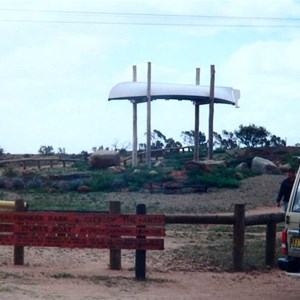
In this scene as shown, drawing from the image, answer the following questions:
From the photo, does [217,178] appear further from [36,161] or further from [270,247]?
[270,247]

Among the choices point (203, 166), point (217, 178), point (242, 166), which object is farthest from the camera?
point (242, 166)

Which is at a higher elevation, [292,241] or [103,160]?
[103,160]

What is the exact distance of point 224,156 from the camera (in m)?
52.5

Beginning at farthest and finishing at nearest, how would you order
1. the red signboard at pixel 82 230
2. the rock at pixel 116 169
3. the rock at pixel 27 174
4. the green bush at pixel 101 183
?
the rock at pixel 116 169
the rock at pixel 27 174
the green bush at pixel 101 183
the red signboard at pixel 82 230

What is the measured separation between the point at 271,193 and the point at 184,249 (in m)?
18.9

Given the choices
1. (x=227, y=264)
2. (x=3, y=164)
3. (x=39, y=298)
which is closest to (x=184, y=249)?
(x=227, y=264)

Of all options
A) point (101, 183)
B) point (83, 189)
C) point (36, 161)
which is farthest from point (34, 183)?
point (36, 161)

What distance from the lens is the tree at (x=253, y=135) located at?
6500 cm

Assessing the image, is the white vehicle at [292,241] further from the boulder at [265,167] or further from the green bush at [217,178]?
the boulder at [265,167]

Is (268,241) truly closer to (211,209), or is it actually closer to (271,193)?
(211,209)

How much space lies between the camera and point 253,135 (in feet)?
216

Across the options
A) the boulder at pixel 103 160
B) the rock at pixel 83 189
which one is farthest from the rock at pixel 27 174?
the boulder at pixel 103 160

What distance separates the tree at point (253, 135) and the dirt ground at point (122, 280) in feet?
153

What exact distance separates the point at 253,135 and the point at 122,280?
171ft
